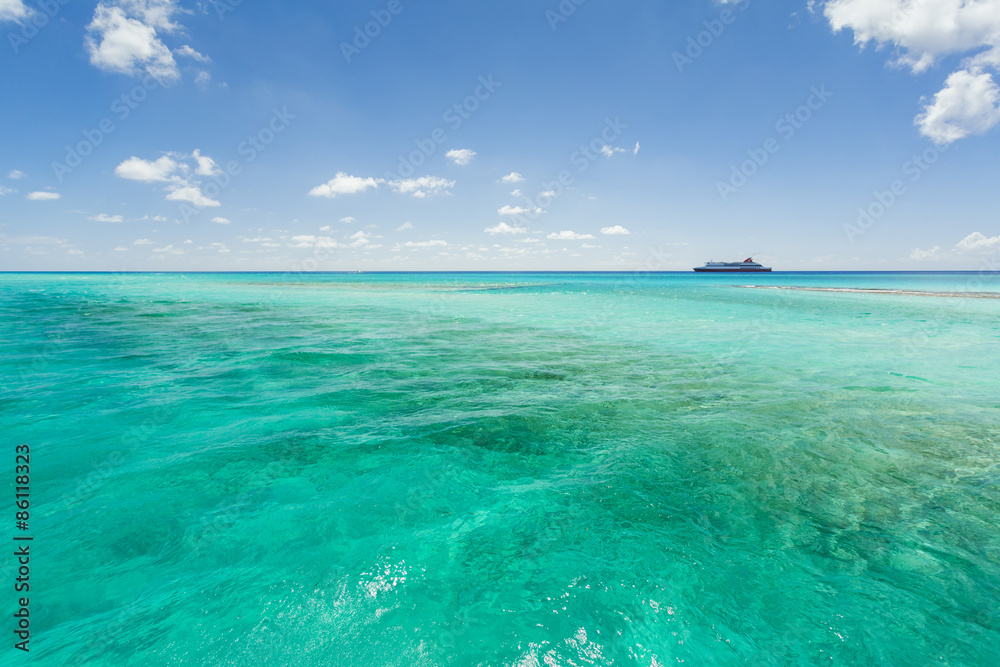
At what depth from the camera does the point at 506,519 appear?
17.6ft

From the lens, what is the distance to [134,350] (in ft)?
52.0

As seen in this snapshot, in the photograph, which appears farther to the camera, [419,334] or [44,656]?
[419,334]

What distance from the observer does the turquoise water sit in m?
3.68

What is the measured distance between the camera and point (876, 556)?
468 centimetres

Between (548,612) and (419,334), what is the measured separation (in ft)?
59.2

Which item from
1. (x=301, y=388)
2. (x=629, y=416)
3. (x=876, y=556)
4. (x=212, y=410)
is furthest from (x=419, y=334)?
(x=876, y=556)

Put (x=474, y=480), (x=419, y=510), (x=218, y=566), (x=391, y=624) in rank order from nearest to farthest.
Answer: (x=391, y=624) < (x=218, y=566) < (x=419, y=510) < (x=474, y=480)

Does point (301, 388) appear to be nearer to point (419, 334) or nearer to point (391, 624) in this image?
point (391, 624)

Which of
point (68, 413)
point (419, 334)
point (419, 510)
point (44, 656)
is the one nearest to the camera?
point (44, 656)

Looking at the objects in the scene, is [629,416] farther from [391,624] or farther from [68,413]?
[68,413]

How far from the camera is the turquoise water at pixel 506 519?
368cm

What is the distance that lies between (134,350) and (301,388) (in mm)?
9878

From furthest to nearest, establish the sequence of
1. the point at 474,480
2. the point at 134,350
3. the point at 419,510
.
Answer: the point at 134,350 < the point at 474,480 < the point at 419,510

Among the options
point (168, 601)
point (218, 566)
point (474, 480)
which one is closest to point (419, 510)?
point (474, 480)
